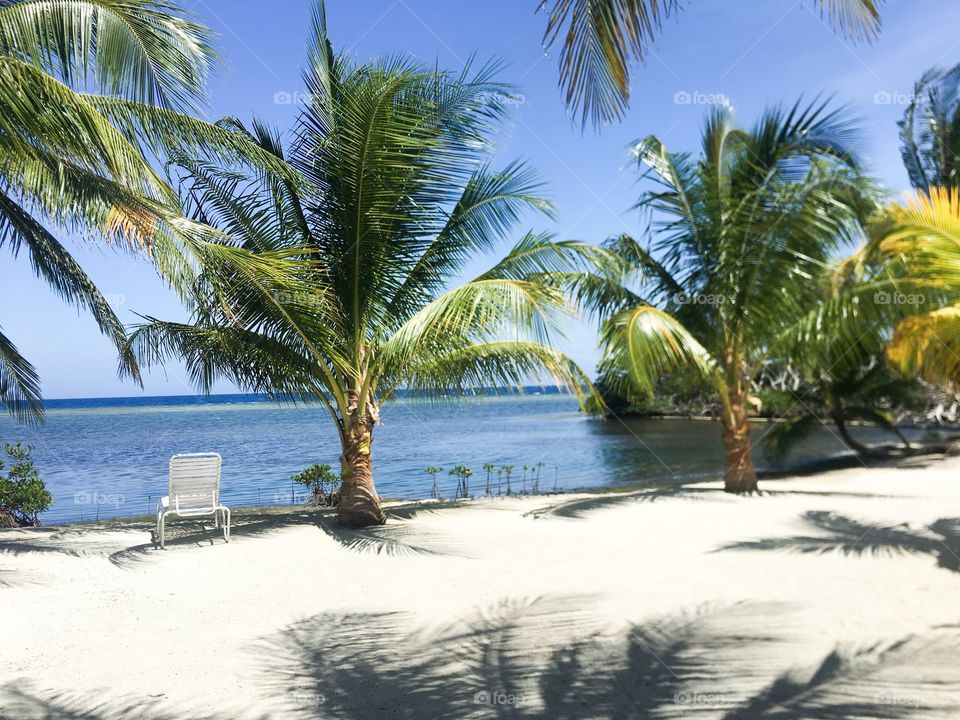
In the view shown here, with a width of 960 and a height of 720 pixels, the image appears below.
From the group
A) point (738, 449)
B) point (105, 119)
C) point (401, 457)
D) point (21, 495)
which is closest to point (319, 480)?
point (21, 495)

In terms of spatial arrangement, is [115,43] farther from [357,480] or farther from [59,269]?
[357,480]

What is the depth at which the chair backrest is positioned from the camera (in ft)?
24.8

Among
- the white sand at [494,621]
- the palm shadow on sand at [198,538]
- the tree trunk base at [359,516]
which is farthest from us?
the tree trunk base at [359,516]

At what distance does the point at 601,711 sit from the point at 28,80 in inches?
227

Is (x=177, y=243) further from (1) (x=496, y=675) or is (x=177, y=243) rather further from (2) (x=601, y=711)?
(2) (x=601, y=711)

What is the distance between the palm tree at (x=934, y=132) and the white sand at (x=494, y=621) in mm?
8939

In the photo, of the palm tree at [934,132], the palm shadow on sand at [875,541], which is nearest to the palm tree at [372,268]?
the palm shadow on sand at [875,541]

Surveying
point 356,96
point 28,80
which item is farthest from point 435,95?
point 28,80

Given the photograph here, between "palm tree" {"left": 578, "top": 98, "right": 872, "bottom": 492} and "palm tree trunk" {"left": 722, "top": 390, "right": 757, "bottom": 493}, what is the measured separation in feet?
0.05

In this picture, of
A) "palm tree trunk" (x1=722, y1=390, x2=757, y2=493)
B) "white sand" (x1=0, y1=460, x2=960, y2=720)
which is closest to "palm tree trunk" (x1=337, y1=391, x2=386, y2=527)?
"white sand" (x1=0, y1=460, x2=960, y2=720)

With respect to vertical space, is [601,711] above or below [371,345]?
below

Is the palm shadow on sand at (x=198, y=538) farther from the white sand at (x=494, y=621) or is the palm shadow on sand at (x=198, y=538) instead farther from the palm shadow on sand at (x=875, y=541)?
the palm shadow on sand at (x=875, y=541)

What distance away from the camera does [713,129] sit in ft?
34.7

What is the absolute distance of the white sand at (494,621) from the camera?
3357mm
